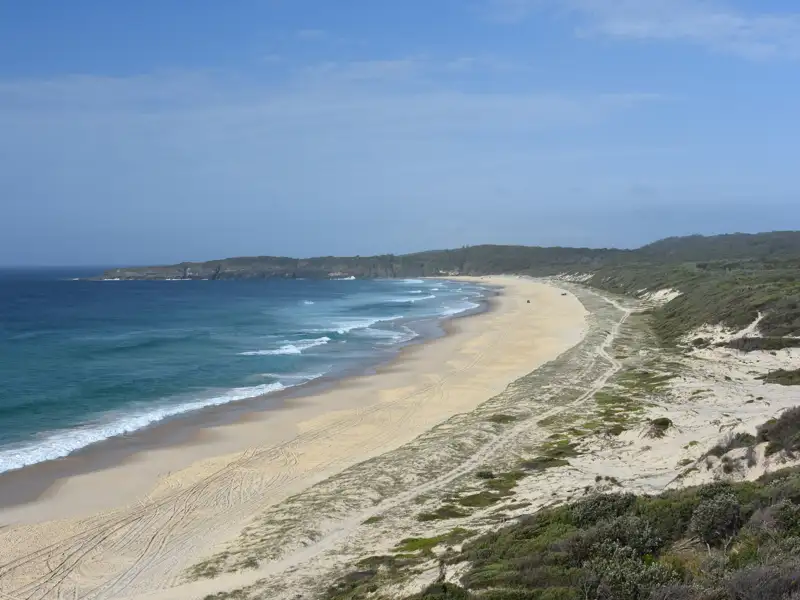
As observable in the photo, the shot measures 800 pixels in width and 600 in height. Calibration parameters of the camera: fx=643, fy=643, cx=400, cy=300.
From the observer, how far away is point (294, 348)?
1532 inches

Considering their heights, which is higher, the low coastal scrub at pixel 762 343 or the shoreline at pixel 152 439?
the low coastal scrub at pixel 762 343

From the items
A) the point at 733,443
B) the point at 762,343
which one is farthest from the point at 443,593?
the point at 762,343

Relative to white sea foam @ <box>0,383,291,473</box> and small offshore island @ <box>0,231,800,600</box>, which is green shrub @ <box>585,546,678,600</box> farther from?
white sea foam @ <box>0,383,291,473</box>

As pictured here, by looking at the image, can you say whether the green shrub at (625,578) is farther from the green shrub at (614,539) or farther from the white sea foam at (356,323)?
the white sea foam at (356,323)

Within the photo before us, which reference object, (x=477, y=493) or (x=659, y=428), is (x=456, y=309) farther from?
(x=477, y=493)

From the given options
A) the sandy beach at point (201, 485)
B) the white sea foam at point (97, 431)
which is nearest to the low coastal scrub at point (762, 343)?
the sandy beach at point (201, 485)

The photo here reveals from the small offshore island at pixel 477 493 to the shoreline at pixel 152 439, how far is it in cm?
53

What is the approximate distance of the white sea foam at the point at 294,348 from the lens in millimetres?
36969

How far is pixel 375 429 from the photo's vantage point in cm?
2022

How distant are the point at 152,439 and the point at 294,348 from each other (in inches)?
749

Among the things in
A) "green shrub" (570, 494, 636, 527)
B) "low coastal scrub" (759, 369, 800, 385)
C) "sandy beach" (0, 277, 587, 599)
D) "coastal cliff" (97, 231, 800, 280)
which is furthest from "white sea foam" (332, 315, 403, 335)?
"coastal cliff" (97, 231, 800, 280)

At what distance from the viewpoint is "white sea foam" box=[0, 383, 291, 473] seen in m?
17.9

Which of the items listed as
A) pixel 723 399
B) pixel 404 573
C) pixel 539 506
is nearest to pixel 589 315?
pixel 723 399

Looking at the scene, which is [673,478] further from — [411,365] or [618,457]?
[411,365]
